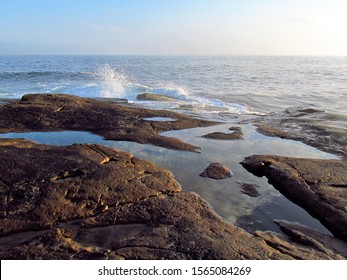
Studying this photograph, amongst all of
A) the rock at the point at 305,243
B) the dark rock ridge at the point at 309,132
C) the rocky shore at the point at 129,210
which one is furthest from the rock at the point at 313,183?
the dark rock ridge at the point at 309,132

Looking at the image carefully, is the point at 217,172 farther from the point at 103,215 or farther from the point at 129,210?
the point at 103,215

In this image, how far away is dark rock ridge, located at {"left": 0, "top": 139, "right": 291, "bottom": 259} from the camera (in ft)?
11.7

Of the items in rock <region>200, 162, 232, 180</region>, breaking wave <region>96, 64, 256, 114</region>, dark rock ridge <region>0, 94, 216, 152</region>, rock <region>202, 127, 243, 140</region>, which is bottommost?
breaking wave <region>96, 64, 256, 114</region>

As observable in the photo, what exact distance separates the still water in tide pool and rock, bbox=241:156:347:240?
164 mm

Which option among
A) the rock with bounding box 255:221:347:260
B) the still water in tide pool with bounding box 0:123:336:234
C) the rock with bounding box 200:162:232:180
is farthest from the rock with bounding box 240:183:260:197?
the rock with bounding box 255:221:347:260

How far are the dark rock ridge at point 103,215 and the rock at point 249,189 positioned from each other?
3.64 feet

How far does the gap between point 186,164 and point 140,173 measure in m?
1.39

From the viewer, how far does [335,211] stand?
4711 mm

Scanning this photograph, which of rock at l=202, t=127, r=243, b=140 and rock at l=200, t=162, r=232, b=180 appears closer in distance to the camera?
rock at l=200, t=162, r=232, b=180

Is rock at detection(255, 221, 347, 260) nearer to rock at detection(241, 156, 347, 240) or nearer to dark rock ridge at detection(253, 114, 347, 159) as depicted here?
rock at detection(241, 156, 347, 240)

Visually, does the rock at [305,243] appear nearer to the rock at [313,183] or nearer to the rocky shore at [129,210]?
the rocky shore at [129,210]

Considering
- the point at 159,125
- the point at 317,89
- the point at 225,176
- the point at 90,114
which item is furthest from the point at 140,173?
the point at 317,89

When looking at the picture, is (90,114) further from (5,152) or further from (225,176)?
(225,176)

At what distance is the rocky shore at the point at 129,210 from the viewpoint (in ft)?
11.9
